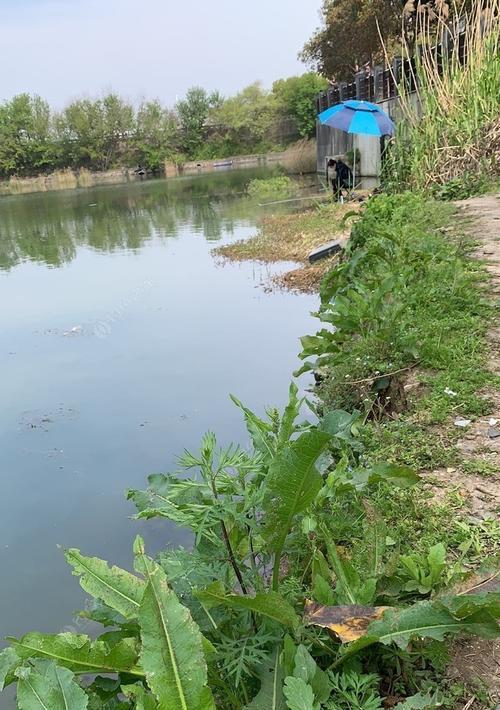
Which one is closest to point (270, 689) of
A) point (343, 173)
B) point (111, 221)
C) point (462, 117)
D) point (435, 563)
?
point (435, 563)

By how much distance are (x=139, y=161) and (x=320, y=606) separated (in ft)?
168

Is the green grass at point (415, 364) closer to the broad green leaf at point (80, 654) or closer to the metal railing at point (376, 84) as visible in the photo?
the broad green leaf at point (80, 654)

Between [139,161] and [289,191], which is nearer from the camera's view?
[289,191]

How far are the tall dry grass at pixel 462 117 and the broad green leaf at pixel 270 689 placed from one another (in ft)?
22.1

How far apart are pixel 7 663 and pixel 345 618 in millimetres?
→ 683

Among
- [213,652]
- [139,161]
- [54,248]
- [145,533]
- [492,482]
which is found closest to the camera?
[213,652]

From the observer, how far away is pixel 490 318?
10.0 ft

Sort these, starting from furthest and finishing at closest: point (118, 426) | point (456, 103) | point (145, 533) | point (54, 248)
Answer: point (54, 248)
point (456, 103)
point (118, 426)
point (145, 533)

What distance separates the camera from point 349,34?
25062mm

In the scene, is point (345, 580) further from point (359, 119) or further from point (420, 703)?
point (359, 119)

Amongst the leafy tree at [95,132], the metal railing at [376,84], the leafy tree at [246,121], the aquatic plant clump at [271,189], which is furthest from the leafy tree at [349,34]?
the leafy tree at [95,132]

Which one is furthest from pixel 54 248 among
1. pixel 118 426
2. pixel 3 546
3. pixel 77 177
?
pixel 77 177

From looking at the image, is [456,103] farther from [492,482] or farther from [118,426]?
[492,482]

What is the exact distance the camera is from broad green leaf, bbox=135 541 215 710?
1.03m
